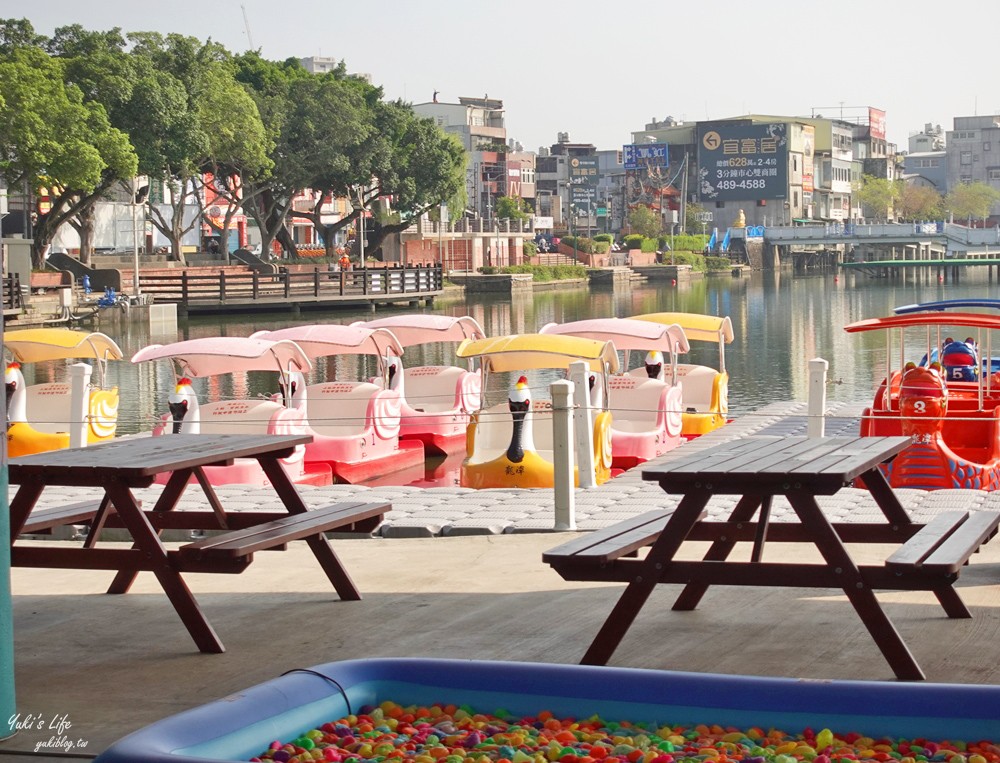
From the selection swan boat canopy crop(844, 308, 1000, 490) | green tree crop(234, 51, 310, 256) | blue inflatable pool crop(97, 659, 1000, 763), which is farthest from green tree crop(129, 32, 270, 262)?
blue inflatable pool crop(97, 659, 1000, 763)

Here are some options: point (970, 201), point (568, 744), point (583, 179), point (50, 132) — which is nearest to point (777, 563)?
point (568, 744)

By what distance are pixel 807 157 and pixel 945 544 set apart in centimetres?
15636

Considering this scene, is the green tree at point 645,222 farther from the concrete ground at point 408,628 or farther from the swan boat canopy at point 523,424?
the concrete ground at point 408,628

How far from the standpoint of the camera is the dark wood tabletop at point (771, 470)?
5.45 m

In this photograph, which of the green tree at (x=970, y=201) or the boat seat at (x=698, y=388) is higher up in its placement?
the green tree at (x=970, y=201)

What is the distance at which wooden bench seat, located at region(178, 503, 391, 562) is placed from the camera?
6143 millimetres

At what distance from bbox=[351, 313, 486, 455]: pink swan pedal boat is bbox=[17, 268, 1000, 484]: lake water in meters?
4.25

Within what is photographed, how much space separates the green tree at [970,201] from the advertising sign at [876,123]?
1169 cm

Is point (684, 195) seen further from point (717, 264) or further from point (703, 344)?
point (703, 344)

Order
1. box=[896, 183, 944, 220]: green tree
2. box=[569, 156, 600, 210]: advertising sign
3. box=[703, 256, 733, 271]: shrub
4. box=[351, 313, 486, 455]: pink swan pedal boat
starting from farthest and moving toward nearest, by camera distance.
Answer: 1. box=[896, 183, 944, 220]: green tree
2. box=[569, 156, 600, 210]: advertising sign
3. box=[703, 256, 733, 271]: shrub
4. box=[351, 313, 486, 455]: pink swan pedal boat

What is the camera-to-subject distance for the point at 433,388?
2358cm

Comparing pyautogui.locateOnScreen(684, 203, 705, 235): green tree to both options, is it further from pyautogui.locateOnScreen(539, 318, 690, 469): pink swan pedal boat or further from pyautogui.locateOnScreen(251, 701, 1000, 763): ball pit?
pyautogui.locateOnScreen(251, 701, 1000, 763): ball pit

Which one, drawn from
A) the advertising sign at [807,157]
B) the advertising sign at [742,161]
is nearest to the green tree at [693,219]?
the advertising sign at [742,161]

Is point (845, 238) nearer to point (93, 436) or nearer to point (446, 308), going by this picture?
point (446, 308)
